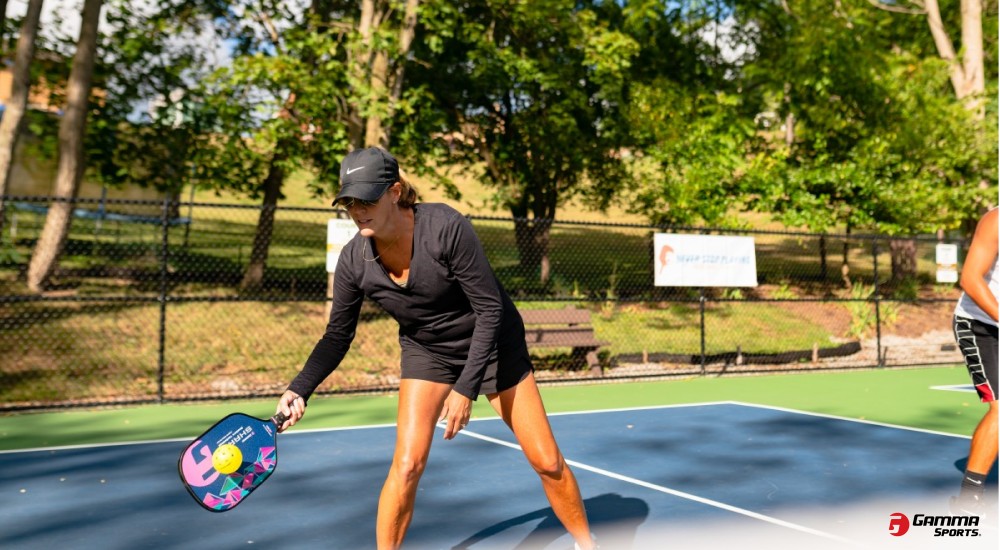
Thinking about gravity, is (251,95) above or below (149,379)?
above

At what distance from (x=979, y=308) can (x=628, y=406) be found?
6.00m

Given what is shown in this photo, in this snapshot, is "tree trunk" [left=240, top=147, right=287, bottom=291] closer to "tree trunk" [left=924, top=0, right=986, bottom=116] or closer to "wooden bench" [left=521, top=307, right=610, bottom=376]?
"wooden bench" [left=521, top=307, right=610, bottom=376]

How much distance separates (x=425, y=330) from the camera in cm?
432

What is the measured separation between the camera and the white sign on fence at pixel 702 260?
13523 millimetres

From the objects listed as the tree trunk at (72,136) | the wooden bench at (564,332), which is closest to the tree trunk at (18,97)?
the tree trunk at (72,136)

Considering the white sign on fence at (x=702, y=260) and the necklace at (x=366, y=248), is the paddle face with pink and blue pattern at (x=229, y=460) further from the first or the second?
the white sign on fence at (x=702, y=260)

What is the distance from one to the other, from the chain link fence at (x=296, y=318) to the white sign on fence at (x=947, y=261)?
425 mm

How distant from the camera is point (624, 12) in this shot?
22109 millimetres

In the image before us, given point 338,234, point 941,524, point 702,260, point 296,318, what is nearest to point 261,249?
point 296,318

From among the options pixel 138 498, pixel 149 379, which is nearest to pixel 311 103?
pixel 149 379

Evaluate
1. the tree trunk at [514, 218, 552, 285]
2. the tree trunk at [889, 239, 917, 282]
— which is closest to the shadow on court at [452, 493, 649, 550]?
the tree trunk at [514, 218, 552, 285]

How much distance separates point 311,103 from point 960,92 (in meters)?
16.4

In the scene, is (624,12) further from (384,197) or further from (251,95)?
(384,197)

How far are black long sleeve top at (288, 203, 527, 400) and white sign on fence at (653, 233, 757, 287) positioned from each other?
9170 mm
